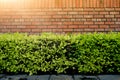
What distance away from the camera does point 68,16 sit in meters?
7.81

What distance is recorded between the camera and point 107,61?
6609 mm

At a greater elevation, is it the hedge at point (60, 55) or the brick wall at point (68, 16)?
the brick wall at point (68, 16)

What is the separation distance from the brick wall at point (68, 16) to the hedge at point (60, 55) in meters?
1.15

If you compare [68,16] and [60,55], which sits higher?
[68,16]

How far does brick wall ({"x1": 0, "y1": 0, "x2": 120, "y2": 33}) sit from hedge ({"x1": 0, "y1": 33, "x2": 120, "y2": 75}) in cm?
115

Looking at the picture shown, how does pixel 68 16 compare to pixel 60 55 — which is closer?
pixel 60 55

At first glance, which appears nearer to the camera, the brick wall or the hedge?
the hedge

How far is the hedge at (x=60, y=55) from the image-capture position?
6543 mm

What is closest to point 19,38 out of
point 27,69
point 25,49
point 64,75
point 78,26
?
point 25,49

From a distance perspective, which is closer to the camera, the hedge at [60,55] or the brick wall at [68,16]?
the hedge at [60,55]

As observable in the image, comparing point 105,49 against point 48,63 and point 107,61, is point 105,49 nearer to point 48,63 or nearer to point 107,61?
point 107,61

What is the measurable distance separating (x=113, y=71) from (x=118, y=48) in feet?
1.92

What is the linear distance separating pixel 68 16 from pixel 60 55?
1.63m

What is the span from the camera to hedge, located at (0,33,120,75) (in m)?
6.54
